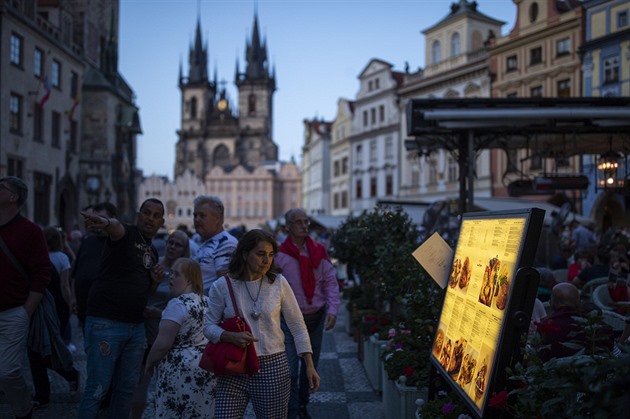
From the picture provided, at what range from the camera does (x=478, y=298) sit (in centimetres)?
376

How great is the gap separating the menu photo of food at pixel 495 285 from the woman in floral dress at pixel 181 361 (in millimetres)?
1864

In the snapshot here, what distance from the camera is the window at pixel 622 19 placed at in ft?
84.8

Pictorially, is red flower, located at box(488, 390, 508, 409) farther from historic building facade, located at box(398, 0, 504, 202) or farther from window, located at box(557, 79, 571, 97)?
historic building facade, located at box(398, 0, 504, 202)

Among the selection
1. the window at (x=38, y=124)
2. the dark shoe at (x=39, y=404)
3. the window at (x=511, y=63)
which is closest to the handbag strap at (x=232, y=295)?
the dark shoe at (x=39, y=404)

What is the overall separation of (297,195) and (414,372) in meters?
107

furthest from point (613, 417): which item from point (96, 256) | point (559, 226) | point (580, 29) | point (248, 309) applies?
point (580, 29)

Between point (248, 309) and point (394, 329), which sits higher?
point (248, 309)

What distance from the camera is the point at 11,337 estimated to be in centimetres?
488

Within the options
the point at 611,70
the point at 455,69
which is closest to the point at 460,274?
the point at 611,70

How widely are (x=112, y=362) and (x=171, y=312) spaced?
0.96 metres

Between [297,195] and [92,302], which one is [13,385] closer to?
[92,302]

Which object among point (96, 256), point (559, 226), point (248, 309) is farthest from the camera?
point (559, 226)

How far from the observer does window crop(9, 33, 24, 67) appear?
82.3 ft

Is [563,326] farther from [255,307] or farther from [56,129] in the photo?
[56,129]
